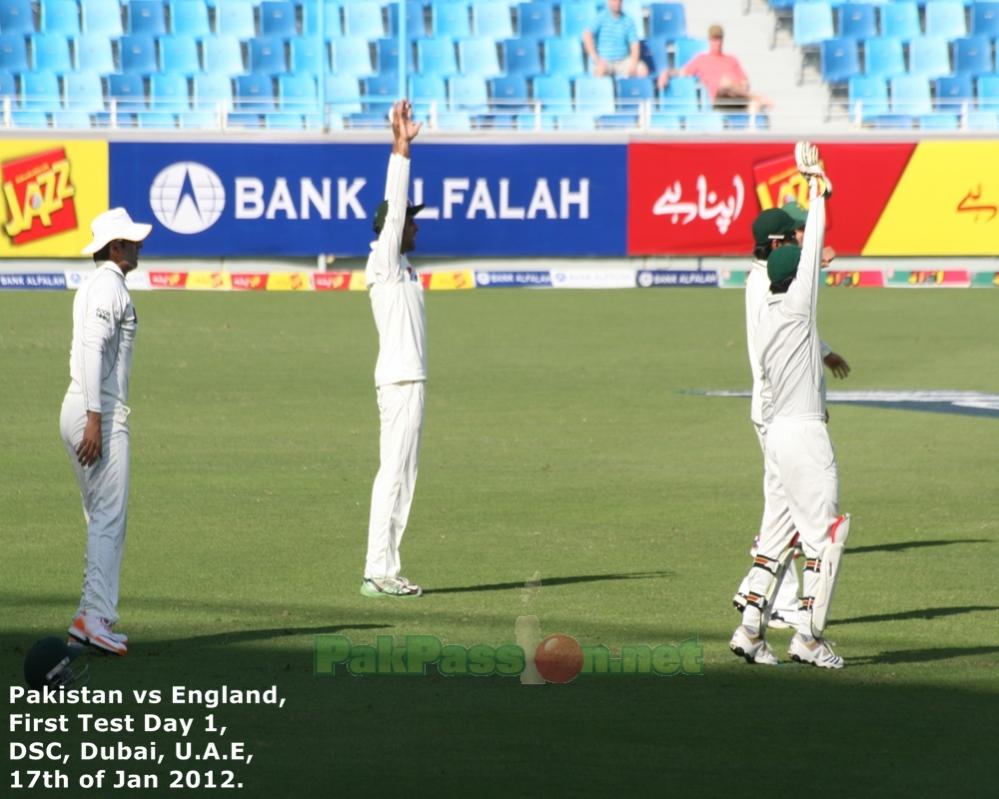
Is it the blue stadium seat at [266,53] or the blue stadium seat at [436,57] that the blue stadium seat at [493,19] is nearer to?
the blue stadium seat at [436,57]

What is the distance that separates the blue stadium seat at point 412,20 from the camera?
37.7 m

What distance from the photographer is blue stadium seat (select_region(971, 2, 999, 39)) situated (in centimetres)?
3961

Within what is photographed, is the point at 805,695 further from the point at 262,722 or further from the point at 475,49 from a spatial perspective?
the point at 475,49

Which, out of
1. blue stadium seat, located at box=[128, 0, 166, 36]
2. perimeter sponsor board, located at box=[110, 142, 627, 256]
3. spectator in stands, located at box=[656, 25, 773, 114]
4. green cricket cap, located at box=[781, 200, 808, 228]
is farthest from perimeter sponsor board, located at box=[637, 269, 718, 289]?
green cricket cap, located at box=[781, 200, 808, 228]

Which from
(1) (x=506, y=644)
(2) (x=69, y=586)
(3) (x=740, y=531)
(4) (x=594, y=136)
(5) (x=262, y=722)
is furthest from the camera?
(4) (x=594, y=136)

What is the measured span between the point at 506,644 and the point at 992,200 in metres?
24.9

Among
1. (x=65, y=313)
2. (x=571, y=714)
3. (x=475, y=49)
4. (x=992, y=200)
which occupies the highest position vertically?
(x=475, y=49)

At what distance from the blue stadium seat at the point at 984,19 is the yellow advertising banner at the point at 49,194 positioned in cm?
1890

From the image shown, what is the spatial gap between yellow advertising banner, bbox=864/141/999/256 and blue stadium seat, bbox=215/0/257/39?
42.7 feet

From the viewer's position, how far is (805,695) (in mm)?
8469

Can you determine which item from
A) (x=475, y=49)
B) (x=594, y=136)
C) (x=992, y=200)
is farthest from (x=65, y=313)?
(x=992, y=200)

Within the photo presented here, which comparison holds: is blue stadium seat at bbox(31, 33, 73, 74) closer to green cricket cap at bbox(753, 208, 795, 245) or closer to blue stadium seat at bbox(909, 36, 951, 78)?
blue stadium seat at bbox(909, 36, 951, 78)

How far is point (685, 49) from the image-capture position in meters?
37.4

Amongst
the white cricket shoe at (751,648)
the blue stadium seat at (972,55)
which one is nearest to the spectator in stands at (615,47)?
the blue stadium seat at (972,55)
